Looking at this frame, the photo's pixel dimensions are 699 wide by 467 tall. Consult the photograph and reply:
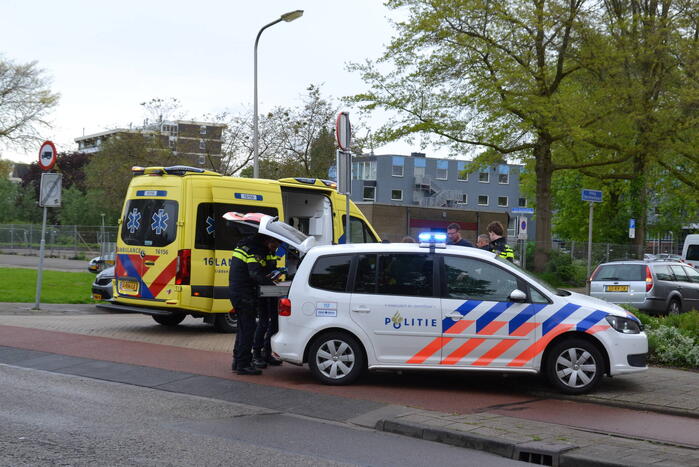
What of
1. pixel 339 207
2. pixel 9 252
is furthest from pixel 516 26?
pixel 9 252

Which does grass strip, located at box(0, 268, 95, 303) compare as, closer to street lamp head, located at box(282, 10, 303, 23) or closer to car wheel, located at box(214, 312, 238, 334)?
car wheel, located at box(214, 312, 238, 334)

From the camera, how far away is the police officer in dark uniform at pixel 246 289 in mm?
9734

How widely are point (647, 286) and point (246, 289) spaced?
12661 millimetres

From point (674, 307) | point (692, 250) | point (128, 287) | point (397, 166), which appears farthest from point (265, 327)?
point (397, 166)

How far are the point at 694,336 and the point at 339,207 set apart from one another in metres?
6.95

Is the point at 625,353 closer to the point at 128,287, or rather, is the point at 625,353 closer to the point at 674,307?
the point at 128,287

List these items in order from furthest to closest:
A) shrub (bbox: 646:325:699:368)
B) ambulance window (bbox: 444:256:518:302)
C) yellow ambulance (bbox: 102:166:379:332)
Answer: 1. yellow ambulance (bbox: 102:166:379:332)
2. shrub (bbox: 646:325:699:368)
3. ambulance window (bbox: 444:256:518:302)

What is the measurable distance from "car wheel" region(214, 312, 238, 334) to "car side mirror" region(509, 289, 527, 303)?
6203 mm

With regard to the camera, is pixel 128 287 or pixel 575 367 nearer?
pixel 575 367

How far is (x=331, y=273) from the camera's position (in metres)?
9.37

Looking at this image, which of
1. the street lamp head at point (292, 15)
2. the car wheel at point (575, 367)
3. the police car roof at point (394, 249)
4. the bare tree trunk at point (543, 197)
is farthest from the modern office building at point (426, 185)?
the car wheel at point (575, 367)

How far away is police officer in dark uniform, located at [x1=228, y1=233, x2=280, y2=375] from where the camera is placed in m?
9.73

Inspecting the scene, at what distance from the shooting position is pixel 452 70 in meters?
27.9

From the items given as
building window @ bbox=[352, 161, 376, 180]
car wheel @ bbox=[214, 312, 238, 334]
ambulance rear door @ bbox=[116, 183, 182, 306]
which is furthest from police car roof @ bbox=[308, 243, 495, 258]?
building window @ bbox=[352, 161, 376, 180]
